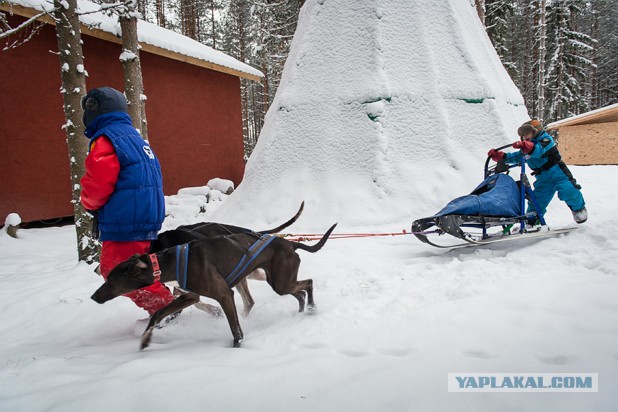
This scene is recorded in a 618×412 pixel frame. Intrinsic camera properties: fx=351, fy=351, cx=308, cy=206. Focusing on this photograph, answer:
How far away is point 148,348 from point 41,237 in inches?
254

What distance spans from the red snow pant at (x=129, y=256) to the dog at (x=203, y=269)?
0.30 m

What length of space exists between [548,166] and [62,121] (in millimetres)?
9862

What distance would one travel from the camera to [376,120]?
20.6 ft

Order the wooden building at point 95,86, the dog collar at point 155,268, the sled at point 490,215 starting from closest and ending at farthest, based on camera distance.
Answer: the dog collar at point 155,268 → the sled at point 490,215 → the wooden building at point 95,86

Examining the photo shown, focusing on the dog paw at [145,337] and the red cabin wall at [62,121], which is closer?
the dog paw at [145,337]

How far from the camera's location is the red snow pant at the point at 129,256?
2.56 m

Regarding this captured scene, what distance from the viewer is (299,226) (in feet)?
18.6

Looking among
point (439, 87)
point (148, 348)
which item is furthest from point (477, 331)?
point (439, 87)

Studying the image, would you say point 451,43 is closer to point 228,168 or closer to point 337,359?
point 337,359

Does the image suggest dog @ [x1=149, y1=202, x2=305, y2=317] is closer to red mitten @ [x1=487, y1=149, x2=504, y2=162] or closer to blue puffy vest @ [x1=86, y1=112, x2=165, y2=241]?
blue puffy vest @ [x1=86, y1=112, x2=165, y2=241]

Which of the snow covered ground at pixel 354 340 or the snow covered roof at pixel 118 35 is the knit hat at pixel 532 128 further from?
the snow covered roof at pixel 118 35

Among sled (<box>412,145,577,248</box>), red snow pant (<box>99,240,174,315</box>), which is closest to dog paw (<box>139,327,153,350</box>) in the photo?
red snow pant (<box>99,240,174,315</box>)

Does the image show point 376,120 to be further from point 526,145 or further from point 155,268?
point 155,268

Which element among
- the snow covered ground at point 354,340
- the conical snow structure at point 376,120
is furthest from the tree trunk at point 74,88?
the conical snow structure at point 376,120
